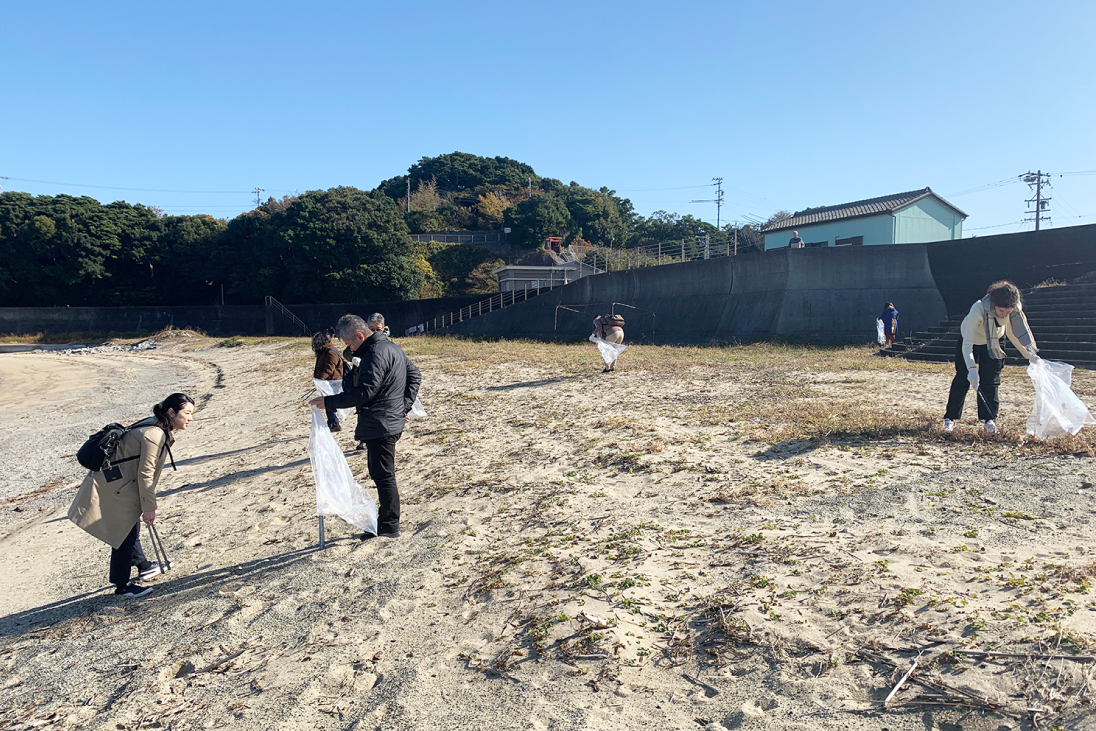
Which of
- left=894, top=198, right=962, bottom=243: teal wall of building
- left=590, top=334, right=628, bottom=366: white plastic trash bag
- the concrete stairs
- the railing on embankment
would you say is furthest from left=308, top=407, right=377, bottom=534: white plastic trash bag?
left=894, top=198, right=962, bottom=243: teal wall of building

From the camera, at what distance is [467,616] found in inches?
136

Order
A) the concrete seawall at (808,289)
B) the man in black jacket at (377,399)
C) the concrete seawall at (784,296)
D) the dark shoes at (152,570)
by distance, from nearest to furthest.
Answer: the man in black jacket at (377,399) < the dark shoes at (152,570) < the concrete seawall at (808,289) < the concrete seawall at (784,296)

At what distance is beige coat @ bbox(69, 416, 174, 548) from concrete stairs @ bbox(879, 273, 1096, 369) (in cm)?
1287

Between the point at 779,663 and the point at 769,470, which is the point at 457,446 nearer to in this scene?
the point at 769,470

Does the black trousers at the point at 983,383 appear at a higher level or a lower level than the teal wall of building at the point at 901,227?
lower

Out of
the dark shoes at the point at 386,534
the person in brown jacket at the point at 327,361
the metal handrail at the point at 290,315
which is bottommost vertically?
the dark shoes at the point at 386,534

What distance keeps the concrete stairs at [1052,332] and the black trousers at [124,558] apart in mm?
12993

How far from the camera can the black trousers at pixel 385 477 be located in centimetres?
426

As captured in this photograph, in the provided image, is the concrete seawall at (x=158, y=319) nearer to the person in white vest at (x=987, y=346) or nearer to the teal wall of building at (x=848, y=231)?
the teal wall of building at (x=848, y=231)

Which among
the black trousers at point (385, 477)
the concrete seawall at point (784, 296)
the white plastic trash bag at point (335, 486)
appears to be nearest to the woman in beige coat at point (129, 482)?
the white plastic trash bag at point (335, 486)

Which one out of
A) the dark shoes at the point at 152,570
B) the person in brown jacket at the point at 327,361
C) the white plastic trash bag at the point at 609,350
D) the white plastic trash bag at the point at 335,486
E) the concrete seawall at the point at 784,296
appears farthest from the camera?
the concrete seawall at the point at 784,296

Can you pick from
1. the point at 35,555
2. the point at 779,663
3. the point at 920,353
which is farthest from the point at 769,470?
the point at 920,353

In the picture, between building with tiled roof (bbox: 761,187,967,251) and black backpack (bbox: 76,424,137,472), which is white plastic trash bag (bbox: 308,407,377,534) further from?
building with tiled roof (bbox: 761,187,967,251)

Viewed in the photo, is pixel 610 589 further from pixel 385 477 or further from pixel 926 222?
pixel 926 222
